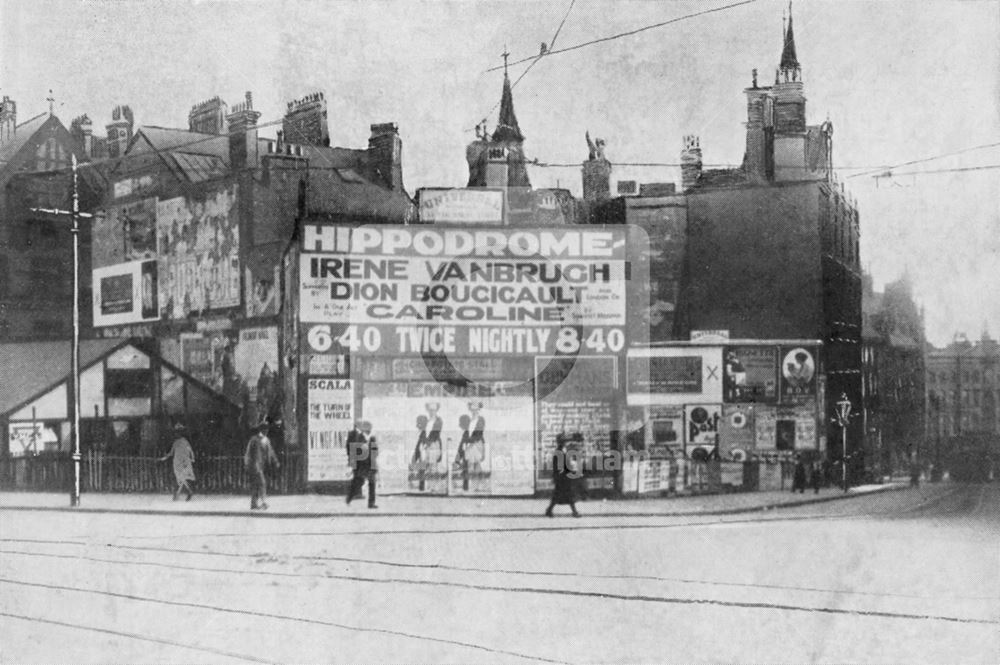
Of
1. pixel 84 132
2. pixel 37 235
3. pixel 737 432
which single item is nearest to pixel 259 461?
pixel 37 235

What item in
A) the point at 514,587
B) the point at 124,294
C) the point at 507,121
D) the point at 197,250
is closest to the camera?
the point at 514,587

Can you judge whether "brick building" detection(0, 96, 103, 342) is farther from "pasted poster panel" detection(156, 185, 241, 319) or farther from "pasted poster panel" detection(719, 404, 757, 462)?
"pasted poster panel" detection(719, 404, 757, 462)

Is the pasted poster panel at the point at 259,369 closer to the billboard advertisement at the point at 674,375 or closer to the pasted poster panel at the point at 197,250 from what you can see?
the pasted poster panel at the point at 197,250

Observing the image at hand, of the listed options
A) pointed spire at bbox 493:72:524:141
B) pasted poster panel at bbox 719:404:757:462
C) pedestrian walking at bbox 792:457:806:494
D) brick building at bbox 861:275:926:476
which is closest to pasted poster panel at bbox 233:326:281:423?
pointed spire at bbox 493:72:524:141

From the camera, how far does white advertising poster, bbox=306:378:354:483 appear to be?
7.72m

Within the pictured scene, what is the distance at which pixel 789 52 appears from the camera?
22.6ft

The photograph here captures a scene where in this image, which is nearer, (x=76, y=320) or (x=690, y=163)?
(x=690, y=163)

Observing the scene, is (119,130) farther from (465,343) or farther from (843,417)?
(843,417)

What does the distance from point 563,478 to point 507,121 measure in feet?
9.88

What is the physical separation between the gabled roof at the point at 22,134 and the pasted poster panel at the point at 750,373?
6072mm

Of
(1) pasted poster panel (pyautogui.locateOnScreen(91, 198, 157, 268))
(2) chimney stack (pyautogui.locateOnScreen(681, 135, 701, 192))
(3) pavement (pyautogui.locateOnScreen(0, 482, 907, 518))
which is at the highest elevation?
(2) chimney stack (pyautogui.locateOnScreen(681, 135, 701, 192))

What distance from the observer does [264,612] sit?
676 cm

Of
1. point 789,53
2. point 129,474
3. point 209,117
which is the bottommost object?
point 129,474

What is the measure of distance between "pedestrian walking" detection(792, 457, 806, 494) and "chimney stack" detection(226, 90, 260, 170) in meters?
5.39
